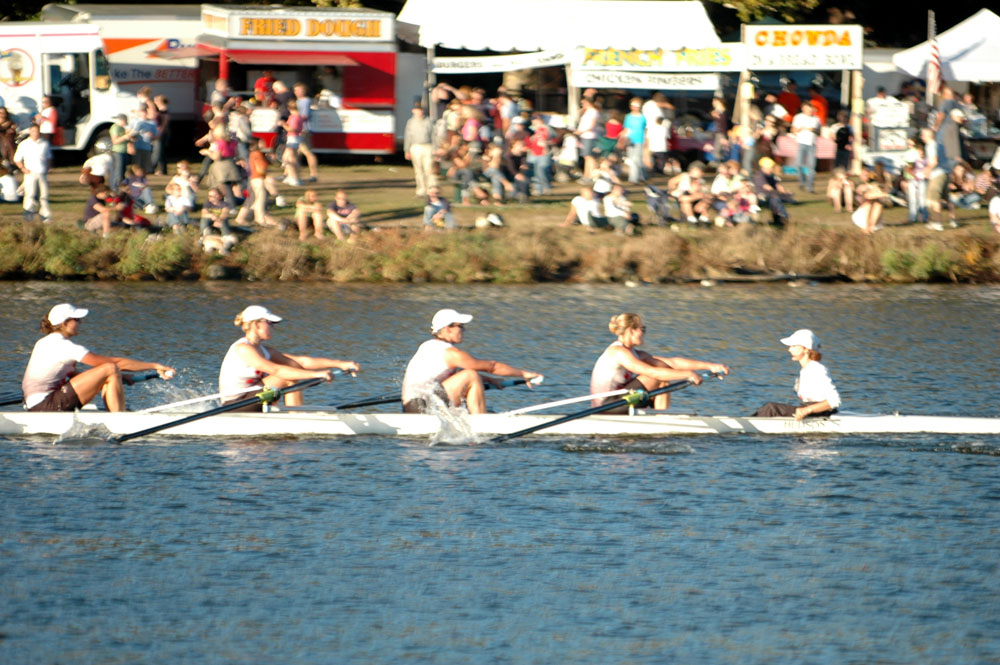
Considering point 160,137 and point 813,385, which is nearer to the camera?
point 813,385

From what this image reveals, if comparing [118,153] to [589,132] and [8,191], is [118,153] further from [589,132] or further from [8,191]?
[589,132]

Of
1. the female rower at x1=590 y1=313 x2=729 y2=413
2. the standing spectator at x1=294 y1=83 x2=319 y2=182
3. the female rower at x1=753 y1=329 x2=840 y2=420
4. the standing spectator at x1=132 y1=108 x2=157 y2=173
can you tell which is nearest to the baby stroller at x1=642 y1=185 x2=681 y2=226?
the standing spectator at x1=294 y1=83 x2=319 y2=182

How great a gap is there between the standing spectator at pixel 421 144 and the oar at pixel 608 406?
1332 cm

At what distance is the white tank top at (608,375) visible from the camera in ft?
48.9

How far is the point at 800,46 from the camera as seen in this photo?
29.8 m

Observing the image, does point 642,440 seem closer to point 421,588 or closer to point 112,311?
point 421,588

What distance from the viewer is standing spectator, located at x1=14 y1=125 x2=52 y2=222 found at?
25859mm

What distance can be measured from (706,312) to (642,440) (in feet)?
28.7

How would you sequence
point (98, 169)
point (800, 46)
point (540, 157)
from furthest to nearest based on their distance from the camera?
1. point (800, 46)
2. point (540, 157)
3. point (98, 169)

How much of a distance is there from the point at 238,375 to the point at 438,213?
1157 centimetres

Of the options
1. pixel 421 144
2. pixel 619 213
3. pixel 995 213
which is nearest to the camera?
pixel 995 213

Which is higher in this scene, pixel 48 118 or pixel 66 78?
pixel 66 78

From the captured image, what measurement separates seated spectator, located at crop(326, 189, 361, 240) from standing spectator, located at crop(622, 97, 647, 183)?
6408 mm

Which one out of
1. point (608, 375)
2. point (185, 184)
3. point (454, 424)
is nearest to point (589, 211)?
point (185, 184)
